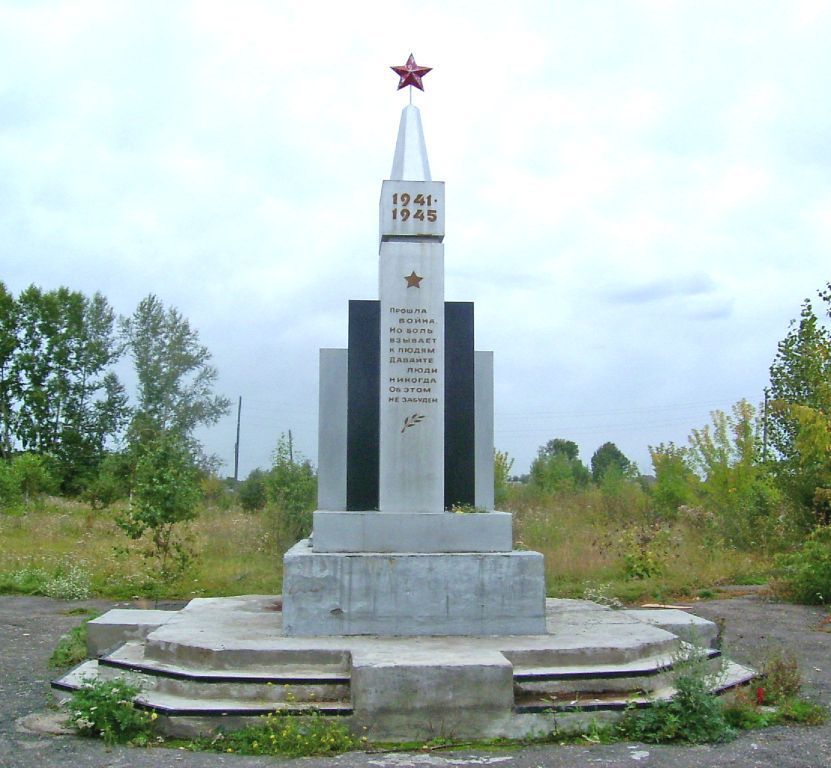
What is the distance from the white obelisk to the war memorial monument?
13mm

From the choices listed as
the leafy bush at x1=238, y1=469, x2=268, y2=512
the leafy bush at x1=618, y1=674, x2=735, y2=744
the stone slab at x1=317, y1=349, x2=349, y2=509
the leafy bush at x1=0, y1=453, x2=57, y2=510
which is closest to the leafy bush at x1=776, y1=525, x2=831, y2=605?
the leafy bush at x1=618, y1=674, x2=735, y2=744

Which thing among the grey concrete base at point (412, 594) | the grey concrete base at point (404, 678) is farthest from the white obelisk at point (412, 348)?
the grey concrete base at point (404, 678)

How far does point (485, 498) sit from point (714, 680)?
9.45 feet

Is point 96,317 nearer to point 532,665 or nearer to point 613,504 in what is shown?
point 613,504

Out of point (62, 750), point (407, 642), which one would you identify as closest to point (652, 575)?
point (407, 642)

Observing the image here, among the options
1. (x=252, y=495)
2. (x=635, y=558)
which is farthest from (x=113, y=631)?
(x=252, y=495)

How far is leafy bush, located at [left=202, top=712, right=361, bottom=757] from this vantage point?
18.6 ft

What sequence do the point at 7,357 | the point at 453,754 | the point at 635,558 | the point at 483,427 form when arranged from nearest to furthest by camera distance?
the point at 453,754
the point at 483,427
the point at 635,558
the point at 7,357

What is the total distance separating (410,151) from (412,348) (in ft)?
6.31

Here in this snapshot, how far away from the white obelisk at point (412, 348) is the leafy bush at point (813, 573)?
6.58 meters

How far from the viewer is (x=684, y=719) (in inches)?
235

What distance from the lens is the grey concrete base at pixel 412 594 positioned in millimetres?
7363

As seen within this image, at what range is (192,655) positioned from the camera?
668 centimetres

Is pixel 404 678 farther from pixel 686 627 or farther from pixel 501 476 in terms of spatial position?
pixel 501 476
